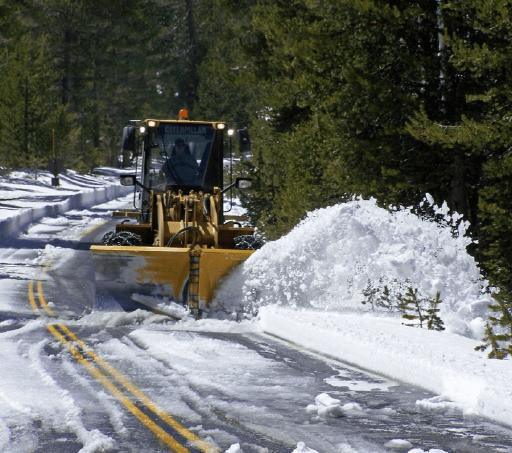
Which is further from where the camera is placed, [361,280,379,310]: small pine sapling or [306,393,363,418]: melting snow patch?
[361,280,379,310]: small pine sapling

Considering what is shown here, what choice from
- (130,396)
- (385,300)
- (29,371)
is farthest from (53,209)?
(130,396)

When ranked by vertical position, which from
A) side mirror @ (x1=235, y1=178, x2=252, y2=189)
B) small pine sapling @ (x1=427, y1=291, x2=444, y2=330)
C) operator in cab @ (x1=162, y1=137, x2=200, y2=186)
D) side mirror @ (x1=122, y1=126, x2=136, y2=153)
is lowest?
small pine sapling @ (x1=427, y1=291, x2=444, y2=330)

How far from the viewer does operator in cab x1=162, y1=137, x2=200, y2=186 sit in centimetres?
1609

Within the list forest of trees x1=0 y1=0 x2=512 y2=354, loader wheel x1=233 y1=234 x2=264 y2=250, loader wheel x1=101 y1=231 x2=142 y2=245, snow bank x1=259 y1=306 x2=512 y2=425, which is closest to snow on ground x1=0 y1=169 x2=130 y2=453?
loader wheel x1=101 y1=231 x2=142 y2=245

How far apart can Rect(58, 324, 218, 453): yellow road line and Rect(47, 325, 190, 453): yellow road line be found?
108mm

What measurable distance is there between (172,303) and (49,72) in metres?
39.6

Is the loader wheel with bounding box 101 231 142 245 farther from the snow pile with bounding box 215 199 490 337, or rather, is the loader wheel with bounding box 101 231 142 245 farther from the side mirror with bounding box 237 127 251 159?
the side mirror with bounding box 237 127 251 159

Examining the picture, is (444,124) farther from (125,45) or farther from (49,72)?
(125,45)

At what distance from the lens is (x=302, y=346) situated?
12.2m

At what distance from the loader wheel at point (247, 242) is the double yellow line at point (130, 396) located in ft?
10.8

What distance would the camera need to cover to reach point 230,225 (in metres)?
16.8

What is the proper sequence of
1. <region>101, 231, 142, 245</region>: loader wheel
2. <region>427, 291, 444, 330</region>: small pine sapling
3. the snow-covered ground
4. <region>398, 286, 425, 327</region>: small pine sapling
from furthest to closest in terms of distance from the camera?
<region>101, 231, 142, 245</region>: loader wheel
<region>398, 286, 425, 327</region>: small pine sapling
<region>427, 291, 444, 330</region>: small pine sapling
the snow-covered ground

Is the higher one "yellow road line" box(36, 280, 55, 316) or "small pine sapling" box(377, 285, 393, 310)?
"small pine sapling" box(377, 285, 393, 310)

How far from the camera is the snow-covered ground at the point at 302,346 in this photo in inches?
316
